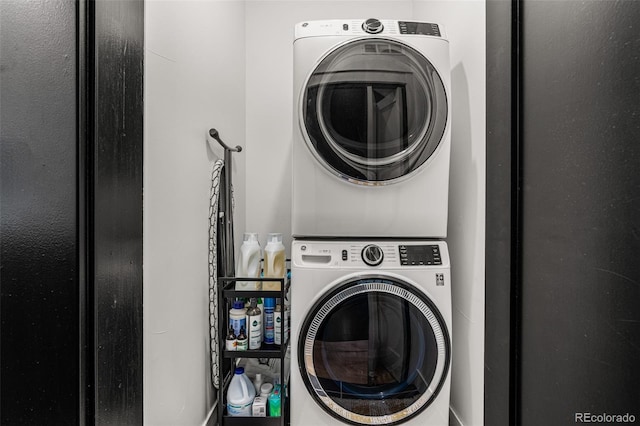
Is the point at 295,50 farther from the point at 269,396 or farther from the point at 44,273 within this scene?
the point at 269,396

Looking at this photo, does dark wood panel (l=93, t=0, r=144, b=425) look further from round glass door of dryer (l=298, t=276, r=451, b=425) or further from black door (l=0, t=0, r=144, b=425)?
round glass door of dryer (l=298, t=276, r=451, b=425)

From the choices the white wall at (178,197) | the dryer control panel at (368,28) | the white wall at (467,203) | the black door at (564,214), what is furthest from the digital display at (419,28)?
the white wall at (178,197)

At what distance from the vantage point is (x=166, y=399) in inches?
44.0

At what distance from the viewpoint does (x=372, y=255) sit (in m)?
1.37

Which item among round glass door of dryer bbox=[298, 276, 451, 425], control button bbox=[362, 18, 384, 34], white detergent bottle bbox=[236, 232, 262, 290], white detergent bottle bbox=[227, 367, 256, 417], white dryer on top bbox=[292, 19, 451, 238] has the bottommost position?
white detergent bottle bbox=[227, 367, 256, 417]

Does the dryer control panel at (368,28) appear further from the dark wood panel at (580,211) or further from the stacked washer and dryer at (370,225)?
the dark wood panel at (580,211)

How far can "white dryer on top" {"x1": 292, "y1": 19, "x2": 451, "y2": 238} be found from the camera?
4.51 ft

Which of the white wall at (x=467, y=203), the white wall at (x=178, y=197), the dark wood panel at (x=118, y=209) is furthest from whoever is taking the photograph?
the white wall at (x=467, y=203)

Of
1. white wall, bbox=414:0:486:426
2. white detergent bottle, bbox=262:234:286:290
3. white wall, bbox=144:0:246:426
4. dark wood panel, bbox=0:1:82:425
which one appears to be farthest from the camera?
white detergent bottle, bbox=262:234:286:290

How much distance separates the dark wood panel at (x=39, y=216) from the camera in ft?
2.29

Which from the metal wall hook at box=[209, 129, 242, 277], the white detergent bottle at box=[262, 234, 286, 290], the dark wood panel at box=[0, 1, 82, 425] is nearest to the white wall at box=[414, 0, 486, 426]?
the white detergent bottle at box=[262, 234, 286, 290]

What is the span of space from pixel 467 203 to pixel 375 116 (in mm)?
493

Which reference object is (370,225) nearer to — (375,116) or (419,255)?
(419,255)

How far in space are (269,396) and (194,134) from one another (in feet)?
3.50
